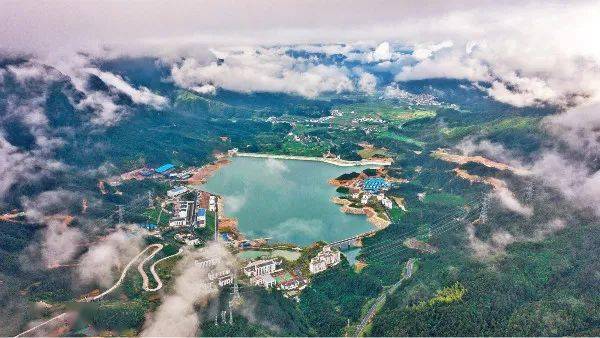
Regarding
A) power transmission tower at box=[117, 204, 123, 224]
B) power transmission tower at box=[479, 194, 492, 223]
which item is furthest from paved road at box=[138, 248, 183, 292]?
power transmission tower at box=[479, 194, 492, 223]

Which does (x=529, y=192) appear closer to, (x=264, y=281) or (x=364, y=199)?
(x=364, y=199)

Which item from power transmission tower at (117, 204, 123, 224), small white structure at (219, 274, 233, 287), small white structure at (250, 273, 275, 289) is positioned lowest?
power transmission tower at (117, 204, 123, 224)

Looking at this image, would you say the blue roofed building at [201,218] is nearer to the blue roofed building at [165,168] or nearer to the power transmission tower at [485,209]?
the blue roofed building at [165,168]

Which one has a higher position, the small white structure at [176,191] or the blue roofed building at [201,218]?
the blue roofed building at [201,218]

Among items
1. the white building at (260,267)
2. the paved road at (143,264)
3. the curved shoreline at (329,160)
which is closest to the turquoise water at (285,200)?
the curved shoreline at (329,160)

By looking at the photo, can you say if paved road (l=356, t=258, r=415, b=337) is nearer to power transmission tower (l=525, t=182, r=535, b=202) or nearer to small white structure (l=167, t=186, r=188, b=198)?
power transmission tower (l=525, t=182, r=535, b=202)

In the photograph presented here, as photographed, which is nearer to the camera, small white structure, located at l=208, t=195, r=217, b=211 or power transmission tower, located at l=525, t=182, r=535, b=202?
power transmission tower, located at l=525, t=182, r=535, b=202
